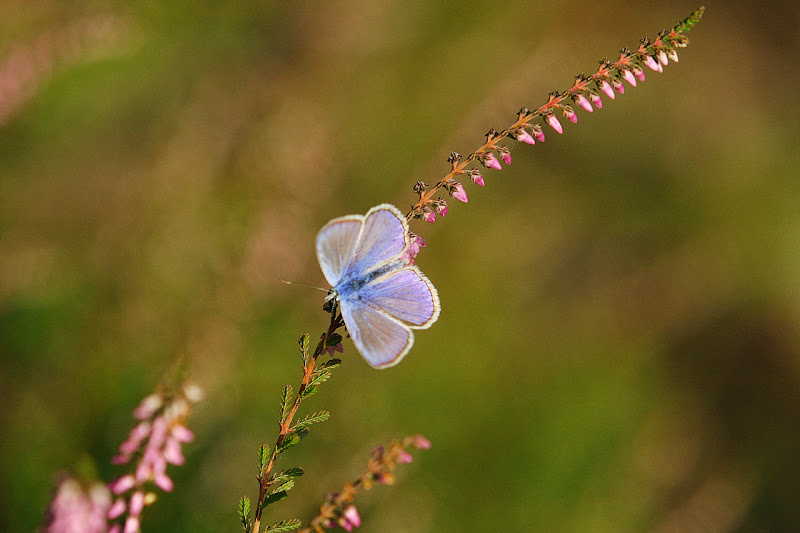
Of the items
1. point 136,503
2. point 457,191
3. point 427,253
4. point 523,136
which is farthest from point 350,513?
point 427,253

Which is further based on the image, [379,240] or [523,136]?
[379,240]

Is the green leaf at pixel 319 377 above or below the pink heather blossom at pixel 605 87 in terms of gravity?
below

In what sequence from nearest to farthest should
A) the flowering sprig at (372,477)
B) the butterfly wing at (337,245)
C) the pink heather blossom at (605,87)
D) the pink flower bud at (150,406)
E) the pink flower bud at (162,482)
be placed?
the flowering sprig at (372,477) → the pink flower bud at (162,482) → the pink flower bud at (150,406) → the pink heather blossom at (605,87) → the butterfly wing at (337,245)

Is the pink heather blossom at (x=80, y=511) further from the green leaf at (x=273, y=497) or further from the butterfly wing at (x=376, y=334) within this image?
the butterfly wing at (x=376, y=334)

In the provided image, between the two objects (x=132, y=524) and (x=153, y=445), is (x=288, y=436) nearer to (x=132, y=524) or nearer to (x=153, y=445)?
(x=153, y=445)

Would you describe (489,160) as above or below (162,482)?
above

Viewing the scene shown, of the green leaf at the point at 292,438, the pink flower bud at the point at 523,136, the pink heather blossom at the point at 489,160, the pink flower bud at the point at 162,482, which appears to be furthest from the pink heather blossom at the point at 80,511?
the pink flower bud at the point at 523,136

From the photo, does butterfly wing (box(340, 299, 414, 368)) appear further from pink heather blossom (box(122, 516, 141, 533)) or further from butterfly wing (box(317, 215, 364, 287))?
pink heather blossom (box(122, 516, 141, 533))

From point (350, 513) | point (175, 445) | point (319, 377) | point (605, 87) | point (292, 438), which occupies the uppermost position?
point (605, 87)
